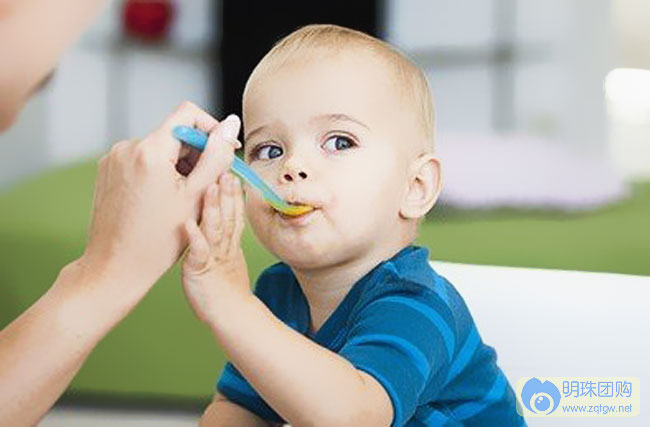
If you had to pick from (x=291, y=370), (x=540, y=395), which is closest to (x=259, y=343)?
(x=291, y=370)

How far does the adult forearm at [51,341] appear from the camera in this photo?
566 millimetres

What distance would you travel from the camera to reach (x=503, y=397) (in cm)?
77

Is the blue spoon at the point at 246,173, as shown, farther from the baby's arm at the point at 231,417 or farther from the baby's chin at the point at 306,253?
the baby's arm at the point at 231,417

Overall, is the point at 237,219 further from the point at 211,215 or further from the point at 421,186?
the point at 421,186

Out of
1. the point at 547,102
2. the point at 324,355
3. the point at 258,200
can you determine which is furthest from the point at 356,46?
the point at 547,102

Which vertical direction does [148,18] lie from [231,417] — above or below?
→ above

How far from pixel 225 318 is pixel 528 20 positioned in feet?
6.10

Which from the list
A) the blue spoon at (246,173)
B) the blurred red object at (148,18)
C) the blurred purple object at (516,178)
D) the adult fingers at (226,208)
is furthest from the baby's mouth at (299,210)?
the blurred red object at (148,18)

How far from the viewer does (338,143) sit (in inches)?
28.6

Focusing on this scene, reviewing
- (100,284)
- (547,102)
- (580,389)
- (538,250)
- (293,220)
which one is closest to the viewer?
(100,284)

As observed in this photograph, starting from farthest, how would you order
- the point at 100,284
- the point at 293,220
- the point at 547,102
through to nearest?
the point at 547,102 → the point at 293,220 → the point at 100,284

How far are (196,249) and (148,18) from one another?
72.5 inches

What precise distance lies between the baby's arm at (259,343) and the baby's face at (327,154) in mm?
101

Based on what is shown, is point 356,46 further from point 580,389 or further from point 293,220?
point 580,389
